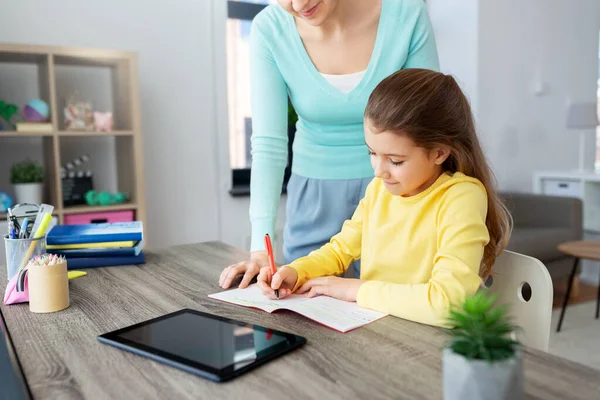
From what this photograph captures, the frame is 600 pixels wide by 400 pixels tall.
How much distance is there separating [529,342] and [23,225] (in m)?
1.00

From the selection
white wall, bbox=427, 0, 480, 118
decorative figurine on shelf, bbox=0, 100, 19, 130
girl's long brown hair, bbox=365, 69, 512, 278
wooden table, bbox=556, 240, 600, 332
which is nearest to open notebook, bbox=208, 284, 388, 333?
girl's long brown hair, bbox=365, 69, 512, 278

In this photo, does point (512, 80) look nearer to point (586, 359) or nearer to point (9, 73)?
point (586, 359)

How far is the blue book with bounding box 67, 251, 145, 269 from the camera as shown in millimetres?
1290

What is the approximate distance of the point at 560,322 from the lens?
280 centimetres

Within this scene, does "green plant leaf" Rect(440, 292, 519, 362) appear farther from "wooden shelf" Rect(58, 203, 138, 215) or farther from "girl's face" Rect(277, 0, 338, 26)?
"wooden shelf" Rect(58, 203, 138, 215)

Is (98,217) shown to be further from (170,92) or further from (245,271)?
(245,271)

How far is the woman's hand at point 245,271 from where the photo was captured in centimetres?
110

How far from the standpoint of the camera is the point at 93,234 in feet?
4.39

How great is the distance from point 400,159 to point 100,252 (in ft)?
2.44

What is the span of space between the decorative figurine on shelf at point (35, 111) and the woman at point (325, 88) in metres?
1.59

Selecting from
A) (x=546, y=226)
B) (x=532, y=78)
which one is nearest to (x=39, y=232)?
(x=546, y=226)

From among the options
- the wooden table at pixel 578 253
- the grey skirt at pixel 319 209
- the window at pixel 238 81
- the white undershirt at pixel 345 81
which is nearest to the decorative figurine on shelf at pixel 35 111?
the window at pixel 238 81

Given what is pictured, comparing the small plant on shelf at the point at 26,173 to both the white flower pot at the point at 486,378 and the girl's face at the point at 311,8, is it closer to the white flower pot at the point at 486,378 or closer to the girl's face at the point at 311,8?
the girl's face at the point at 311,8

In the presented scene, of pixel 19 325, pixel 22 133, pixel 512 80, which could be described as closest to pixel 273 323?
pixel 19 325
